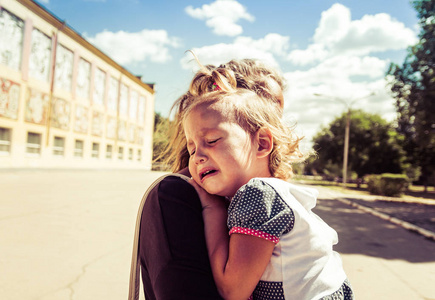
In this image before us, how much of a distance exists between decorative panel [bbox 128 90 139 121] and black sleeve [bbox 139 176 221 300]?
4376cm

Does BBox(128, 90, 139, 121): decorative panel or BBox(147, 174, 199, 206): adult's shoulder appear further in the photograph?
BBox(128, 90, 139, 121): decorative panel

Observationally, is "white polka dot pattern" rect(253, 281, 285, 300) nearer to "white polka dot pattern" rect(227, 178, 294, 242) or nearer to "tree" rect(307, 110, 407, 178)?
"white polka dot pattern" rect(227, 178, 294, 242)

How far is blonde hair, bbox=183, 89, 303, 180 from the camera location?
49.2 inches

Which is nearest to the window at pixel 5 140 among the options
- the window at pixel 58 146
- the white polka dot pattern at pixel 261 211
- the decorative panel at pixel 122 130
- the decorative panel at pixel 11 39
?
the decorative panel at pixel 11 39

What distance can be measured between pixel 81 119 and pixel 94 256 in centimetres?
3040

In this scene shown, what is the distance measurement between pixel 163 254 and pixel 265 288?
0.35 meters

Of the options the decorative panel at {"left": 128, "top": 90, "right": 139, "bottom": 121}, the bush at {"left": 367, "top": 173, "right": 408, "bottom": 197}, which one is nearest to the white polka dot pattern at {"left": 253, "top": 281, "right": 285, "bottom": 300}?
the bush at {"left": 367, "top": 173, "right": 408, "bottom": 197}

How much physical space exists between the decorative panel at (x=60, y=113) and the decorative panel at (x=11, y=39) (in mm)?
4866

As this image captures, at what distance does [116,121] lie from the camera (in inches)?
1575

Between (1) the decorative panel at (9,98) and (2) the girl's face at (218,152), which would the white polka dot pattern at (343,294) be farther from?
(1) the decorative panel at (9,98)

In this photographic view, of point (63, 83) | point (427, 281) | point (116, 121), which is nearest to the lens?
point (427, 281)

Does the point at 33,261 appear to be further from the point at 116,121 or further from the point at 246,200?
the point at 116,121

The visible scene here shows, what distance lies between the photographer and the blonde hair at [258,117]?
1.25 metres

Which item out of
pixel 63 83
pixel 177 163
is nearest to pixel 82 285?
pixel 177 163
